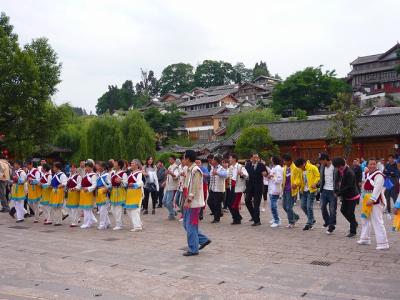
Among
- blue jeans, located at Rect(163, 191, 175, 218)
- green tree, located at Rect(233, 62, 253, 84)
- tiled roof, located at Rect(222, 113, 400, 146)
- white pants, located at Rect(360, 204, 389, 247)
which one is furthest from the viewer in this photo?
green tree, located at Rect(233, 62, 253, 84)

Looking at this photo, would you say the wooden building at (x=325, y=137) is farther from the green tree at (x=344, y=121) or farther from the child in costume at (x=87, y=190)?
the child in costume at (x=87, y=190)

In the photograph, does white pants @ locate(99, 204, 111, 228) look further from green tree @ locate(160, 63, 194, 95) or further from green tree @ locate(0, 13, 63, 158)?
green tree @ locate(160, 63, 194, 95)

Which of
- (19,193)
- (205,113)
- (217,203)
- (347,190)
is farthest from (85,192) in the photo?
(205,113)

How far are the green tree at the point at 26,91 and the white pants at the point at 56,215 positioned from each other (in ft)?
33.6

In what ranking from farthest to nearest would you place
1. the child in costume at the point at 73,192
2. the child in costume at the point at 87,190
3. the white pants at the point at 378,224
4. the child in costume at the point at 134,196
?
the child in costume at the point at 73,192, the child in costume at the point at 87,190, the child in costume at the point at 134,196, the white pants at the point at 378,224

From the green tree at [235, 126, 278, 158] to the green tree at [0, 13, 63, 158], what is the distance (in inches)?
605

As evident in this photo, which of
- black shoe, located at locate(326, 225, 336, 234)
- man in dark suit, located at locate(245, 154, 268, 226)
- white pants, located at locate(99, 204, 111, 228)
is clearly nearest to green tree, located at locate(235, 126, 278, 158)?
man in dark suit, located at locate(245, 154, 268, 226)

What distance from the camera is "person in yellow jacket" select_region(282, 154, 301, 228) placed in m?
11.1

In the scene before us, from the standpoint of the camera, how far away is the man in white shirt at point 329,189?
10473 mm

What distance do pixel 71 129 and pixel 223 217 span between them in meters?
28.5

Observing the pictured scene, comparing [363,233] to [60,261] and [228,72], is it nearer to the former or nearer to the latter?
[60,261]

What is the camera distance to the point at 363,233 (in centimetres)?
916

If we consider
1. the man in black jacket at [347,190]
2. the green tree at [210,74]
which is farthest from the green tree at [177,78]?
the man in black jacket at [347,190]

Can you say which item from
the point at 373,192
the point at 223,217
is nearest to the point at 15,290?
the point at 373,192
